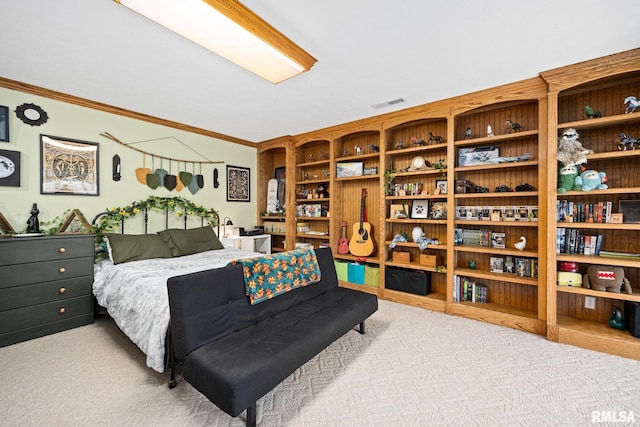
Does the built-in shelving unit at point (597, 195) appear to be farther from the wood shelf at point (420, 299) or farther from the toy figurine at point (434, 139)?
the toy figurine at point (434, 139)

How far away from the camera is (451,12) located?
179 cm

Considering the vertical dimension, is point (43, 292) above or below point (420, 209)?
below

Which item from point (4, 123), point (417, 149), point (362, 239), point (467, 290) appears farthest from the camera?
point (362, 239)

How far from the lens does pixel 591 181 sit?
2490 millimetres

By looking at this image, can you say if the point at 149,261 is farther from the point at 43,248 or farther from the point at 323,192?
the point at 323,192

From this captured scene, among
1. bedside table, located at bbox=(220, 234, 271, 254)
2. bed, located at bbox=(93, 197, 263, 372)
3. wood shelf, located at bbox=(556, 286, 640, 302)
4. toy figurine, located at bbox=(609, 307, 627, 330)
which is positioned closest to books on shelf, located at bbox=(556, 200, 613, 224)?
wood shelf, located at bbox=(556, 286, 640, 302)

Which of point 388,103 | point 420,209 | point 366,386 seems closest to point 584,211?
point 420,209

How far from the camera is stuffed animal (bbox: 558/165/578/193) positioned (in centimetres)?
256

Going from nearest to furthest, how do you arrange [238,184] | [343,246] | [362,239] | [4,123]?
[4,123]
[362,239]
[343,246]
[238,184]

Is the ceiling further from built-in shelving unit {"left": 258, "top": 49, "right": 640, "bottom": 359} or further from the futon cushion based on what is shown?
the futon cushion

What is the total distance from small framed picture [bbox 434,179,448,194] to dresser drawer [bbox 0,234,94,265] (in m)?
4.05

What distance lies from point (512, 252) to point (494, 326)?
82 cm

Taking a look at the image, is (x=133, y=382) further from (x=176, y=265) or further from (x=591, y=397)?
(x=591, y=397)

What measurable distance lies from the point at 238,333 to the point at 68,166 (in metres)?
3.00
